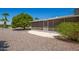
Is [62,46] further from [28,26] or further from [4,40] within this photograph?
[4,40]

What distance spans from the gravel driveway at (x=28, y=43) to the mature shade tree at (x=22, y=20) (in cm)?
28

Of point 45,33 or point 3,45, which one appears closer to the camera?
point 3,45

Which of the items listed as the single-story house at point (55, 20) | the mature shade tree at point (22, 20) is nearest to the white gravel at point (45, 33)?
the single-story house at point (55, 20)

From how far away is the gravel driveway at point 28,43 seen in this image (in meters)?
6.73

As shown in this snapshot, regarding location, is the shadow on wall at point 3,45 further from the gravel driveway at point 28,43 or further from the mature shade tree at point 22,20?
the mature shade tree at point 22,20

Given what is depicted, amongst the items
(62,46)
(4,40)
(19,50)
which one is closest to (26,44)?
(19,50)

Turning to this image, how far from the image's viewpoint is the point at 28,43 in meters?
6.86

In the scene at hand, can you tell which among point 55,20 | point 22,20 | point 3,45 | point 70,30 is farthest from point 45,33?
point 3,45

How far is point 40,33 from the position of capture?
25.1ft

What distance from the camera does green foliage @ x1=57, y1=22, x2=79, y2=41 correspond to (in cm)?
715

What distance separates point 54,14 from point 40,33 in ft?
3.37

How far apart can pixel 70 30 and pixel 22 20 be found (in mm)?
1799

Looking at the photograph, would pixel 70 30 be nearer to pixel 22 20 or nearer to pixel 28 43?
pixel 28 43

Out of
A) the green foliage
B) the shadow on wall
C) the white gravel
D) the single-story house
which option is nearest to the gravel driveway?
the shadow on wall
